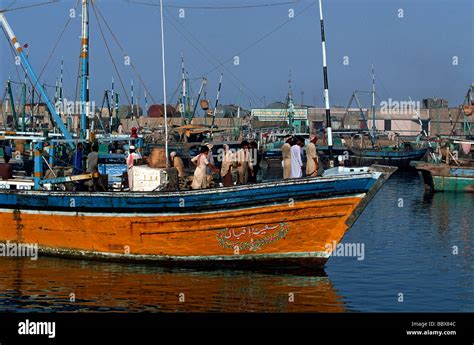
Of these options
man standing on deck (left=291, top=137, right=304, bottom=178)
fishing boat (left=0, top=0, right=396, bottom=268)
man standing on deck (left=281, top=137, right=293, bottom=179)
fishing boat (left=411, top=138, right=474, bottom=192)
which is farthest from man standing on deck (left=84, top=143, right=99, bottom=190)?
fishing boat (left=411, top=138, right=474, bottom=192)

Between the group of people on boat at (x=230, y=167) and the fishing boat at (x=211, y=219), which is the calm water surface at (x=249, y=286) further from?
the group of people on boat at (x=230, y=167)

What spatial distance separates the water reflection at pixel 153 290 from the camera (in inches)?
669

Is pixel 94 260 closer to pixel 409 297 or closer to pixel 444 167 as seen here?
pixel 409 297

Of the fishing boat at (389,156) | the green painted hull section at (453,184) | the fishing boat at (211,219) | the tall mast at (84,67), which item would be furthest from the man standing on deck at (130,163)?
the fishing boat at (389,156)

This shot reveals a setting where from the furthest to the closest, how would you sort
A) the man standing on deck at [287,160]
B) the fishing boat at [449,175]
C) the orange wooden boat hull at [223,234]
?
1. the fishing boat at [449,175]
2. the man standing on deck at [287,160]
3. the orange wooden boat hull at [223,234]

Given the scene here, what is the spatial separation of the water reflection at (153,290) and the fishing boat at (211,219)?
1.34 ft

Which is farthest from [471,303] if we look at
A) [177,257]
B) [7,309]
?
[7,309]

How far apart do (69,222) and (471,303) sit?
969 centimetres

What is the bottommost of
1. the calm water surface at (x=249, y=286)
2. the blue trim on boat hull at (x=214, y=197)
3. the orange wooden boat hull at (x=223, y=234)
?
the calm water surface at (x=249, y=286)

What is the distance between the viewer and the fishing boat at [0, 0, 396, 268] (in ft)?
62.0

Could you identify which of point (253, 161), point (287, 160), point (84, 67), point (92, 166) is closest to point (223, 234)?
point (253, 161)

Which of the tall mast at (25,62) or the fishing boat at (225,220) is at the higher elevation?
the tall mast at (25,62)

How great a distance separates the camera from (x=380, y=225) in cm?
3253
